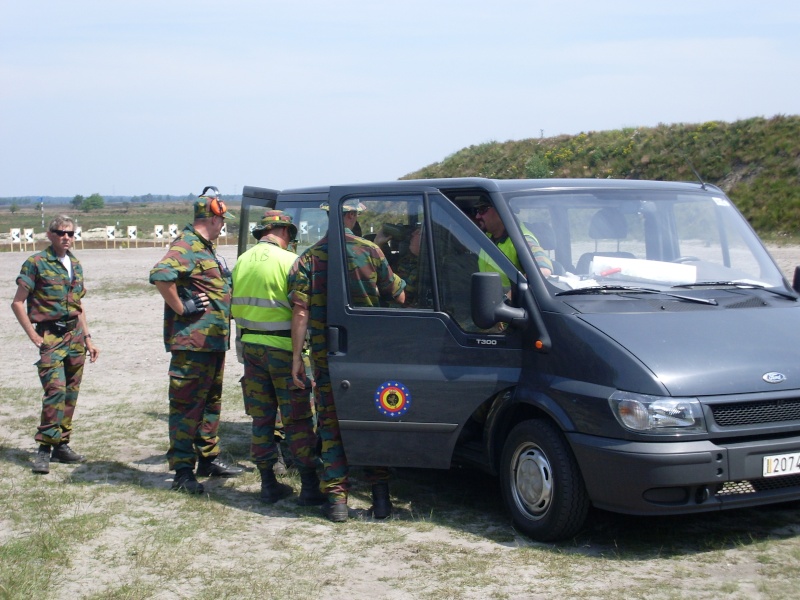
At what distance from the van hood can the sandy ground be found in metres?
0.96

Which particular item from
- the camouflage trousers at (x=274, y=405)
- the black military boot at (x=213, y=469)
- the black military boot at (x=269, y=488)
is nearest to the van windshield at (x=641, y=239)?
the camouflage trousers at (x=274, y=405)

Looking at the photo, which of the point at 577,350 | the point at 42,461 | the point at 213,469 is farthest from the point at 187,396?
the point at 577,350

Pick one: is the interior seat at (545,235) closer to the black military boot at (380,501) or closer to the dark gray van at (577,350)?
the dark gray van at (577,350)

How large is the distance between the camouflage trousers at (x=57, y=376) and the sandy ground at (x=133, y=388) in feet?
1.18

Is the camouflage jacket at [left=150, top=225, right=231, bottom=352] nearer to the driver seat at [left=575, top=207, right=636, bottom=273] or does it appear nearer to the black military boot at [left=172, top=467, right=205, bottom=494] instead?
the black military boot at [left=172, top=467, right=205, bottom=494]

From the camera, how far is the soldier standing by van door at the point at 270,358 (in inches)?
258

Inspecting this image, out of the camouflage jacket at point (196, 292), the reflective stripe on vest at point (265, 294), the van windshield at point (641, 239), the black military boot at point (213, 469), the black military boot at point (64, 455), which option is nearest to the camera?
the van windshield at point (641, 239)

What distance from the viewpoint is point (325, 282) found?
6.29m

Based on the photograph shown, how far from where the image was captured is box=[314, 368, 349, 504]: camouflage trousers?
20.5 feet

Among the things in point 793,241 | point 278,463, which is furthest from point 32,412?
point 793,241

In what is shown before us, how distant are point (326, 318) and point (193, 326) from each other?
115cm

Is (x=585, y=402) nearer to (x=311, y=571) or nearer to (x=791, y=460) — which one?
(x=791, y=460)

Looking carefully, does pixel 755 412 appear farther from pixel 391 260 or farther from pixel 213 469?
pixel 213 469

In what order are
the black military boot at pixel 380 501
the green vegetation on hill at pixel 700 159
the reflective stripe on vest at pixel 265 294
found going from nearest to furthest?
the black military boot at pixel 380 501, the reflective stripe on vest at pixel 265 294, the green vegetation on hill at pixel 700 159
